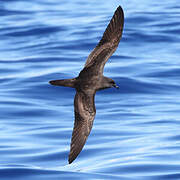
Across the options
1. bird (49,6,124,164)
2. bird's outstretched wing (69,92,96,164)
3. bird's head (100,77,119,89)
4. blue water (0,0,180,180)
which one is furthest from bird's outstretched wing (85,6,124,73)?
blue water (0,0,180,180)

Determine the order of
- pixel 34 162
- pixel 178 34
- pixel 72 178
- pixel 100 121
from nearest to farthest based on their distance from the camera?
pixel 72 178 < pixel 34 162 < pixel 100 121 < pixel 178 34

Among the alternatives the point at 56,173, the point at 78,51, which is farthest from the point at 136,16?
the point at 56,173

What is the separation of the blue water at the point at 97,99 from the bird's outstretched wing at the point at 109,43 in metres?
2.64

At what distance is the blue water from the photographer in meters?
13.2

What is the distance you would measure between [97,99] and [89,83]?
7.76 meters

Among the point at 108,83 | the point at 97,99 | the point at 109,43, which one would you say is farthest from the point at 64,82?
the point at 97,99

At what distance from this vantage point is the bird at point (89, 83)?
10.1m

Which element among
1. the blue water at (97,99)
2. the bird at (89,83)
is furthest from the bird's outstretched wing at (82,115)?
the blue water at (97,99)

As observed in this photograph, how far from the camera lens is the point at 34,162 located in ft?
43.7

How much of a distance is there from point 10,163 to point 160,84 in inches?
245

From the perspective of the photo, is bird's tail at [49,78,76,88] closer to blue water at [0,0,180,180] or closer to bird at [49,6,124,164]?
bird at [49,6,124,164]

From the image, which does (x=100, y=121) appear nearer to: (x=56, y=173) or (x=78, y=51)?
(x=56, y=173)

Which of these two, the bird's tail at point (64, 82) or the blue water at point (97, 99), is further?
the blue water at point (97, 99)

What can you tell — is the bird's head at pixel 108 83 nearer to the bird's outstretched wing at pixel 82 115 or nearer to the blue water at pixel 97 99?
the bird's outstretched wing at pixel 82 115
